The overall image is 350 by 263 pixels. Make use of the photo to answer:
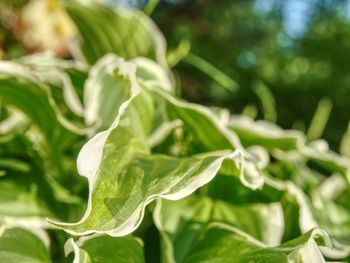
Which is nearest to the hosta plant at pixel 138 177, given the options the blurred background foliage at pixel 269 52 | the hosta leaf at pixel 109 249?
the hosta leaf at pixel 109 249

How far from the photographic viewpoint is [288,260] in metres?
0.32

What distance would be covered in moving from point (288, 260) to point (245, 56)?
324cm

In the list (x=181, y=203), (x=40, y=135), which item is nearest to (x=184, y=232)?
(x=181, y=203)

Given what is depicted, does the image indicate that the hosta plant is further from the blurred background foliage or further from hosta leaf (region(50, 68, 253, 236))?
the blurred background foliage

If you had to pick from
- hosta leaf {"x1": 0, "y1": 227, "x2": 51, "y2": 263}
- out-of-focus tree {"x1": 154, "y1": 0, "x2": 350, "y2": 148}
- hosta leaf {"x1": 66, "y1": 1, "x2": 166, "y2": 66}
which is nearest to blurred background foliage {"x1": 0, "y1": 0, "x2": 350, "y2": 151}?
out-of-focus tree {"x1": 154, "y1": 0, "x2": 350, "y2": 148}

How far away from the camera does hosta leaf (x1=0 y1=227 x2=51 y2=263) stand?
1.19ft

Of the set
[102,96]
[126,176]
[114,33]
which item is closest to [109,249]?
[126,176]

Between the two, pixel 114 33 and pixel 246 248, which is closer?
pixel 246 248

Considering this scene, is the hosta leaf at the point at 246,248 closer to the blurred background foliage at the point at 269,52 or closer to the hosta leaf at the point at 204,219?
the hosta leaf at the point at 204,219

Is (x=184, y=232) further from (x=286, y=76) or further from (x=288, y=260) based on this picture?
(x=286, y=76)

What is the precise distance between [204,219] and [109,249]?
105mm

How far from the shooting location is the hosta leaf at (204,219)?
406 millimetres

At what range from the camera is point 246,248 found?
0.36 m

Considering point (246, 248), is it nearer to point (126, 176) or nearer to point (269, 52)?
point (126, 176)
